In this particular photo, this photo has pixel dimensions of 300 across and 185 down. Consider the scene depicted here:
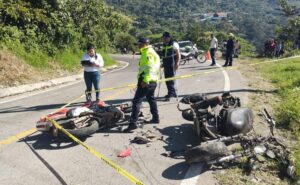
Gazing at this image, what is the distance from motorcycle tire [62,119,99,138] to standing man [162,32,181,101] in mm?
4355

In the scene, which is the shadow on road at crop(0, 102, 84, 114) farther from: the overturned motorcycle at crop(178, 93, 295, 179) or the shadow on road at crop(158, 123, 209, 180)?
the overturned motorcycle at crop(178, 93, 295, 179)

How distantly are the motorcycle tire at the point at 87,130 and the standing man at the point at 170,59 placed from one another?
4355mm

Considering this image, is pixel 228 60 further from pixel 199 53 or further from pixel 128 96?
pixel 128 96

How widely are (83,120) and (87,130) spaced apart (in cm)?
42

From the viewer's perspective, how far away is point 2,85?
14141 millimetres

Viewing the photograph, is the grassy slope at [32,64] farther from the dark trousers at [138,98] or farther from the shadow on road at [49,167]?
the shadow on road at [49,167]

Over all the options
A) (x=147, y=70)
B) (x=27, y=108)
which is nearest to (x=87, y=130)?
(x=147, y=70)

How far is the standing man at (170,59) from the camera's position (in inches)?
468

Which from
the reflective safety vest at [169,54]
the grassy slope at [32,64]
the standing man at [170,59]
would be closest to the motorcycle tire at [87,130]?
the standing man at [170,59]

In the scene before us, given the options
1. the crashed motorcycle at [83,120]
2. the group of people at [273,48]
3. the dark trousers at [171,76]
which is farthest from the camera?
the group of people at [273,48]

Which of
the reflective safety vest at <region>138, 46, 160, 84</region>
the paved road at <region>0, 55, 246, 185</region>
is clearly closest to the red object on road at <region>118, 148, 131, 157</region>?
the paved road at <region>0, 55, 246, 185</region>

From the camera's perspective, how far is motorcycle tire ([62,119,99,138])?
7.38 meters

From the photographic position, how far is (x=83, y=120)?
26.0 feet

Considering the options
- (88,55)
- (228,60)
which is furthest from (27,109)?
(228,60)
